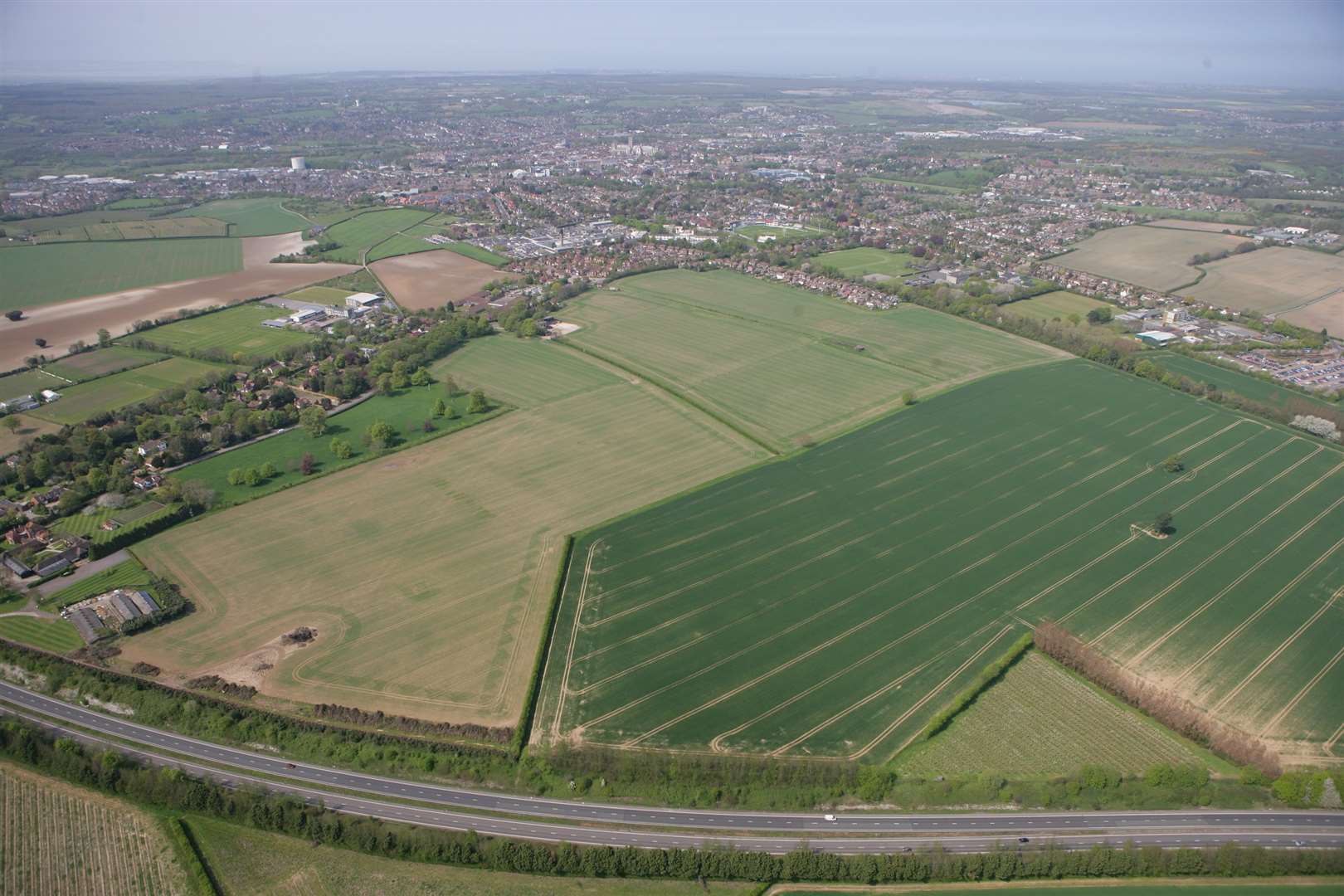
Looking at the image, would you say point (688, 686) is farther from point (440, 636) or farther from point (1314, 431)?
point (1314, 431)

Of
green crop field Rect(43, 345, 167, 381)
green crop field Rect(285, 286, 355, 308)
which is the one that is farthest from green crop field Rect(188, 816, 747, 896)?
green crop field Rect(285, 286, 355, 308)

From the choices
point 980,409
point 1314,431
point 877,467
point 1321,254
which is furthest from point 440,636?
point 1321,254

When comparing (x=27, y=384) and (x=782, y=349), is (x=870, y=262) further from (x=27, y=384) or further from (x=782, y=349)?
(x=27, y=384)

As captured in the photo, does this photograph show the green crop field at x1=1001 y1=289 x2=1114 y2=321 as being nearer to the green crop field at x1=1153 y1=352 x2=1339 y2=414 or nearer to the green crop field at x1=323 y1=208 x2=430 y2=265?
the green crop field at x1=1153 y1=352 x2=1339 y2=414

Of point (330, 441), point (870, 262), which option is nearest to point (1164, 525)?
point (330, 441)

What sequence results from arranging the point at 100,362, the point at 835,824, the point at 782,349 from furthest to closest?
the point at 782,349, the point at 100,362, the point at 835,824
